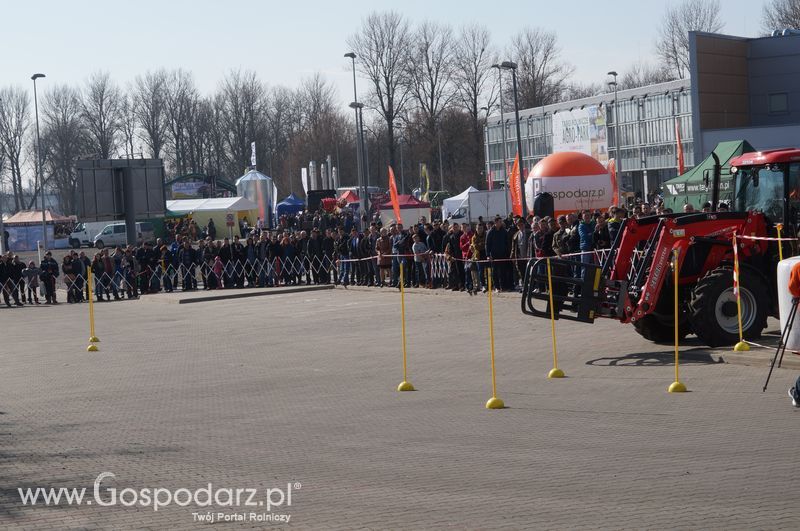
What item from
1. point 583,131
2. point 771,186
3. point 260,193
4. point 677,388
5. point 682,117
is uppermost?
point 682,117

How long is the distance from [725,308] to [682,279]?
2.85 ft

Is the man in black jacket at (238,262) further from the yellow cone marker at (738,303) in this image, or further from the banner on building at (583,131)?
the banner on building at (583,131)

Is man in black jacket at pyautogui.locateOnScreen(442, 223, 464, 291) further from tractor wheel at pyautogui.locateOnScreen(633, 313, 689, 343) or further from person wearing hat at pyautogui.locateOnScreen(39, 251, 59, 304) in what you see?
person wearing hat at pyautogui.locateOnScreen(39, 251, 59, 304)

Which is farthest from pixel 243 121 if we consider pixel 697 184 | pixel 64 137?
pixel 697 184

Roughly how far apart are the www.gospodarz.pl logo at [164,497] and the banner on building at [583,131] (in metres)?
74.2

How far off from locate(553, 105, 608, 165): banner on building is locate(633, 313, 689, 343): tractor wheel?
2543 inches

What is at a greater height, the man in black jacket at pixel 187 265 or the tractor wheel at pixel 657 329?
the man in black jacket at pixel 187 265

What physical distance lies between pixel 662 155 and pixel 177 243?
52496mm

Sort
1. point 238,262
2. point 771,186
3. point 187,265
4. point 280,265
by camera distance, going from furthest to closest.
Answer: point 187,265 → point 238,262 → point 280,265 → point 771,186

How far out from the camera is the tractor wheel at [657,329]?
54.5 ft

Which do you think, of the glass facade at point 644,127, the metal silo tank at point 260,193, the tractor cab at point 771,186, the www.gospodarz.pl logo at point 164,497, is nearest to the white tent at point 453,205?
the metal silo tank at point 260,193

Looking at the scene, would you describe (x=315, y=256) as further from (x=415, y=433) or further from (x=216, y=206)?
(x=216, y=206)

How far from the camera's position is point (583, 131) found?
276 ft

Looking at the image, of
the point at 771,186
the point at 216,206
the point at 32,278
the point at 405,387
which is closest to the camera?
the point at 405,387
